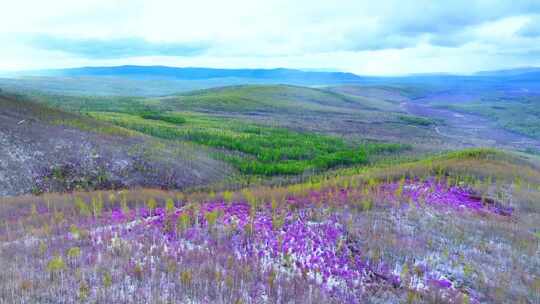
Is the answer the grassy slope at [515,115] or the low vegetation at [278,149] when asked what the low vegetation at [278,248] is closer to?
the low vegetation at [278,149]

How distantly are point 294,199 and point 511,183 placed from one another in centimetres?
1055

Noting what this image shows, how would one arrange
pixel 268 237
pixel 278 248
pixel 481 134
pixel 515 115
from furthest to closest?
1. pixel 515 115
2. pixel 481 134
3. pixel 268 237
4. pixel 278 248

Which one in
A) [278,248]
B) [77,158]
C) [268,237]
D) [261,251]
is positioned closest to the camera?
[261,251]

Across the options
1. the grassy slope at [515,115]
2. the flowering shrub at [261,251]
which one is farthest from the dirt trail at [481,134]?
the flowering shrub at [261,251]

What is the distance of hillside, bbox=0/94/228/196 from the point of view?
22.2 metres

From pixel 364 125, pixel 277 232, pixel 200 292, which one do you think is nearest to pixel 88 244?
pixel 200 292

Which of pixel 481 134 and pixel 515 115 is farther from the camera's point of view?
pixel 515 115

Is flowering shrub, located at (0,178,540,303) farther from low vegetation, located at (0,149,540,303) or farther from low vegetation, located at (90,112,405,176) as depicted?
low vegetation, located at (90,112,405,176)

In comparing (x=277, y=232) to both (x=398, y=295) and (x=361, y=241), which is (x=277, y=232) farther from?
(x=398, y=295)

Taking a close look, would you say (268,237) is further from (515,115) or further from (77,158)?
(515,115)

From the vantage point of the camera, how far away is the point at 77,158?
24.7m

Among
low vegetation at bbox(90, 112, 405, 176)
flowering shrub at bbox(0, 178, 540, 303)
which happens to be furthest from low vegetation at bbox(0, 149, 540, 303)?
low vegetation at bbox(90, 112, 405, 176)

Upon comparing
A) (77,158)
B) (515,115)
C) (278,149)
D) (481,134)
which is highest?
(77,158)

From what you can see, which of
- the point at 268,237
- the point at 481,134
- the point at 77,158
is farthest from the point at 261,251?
the point at 481,134
